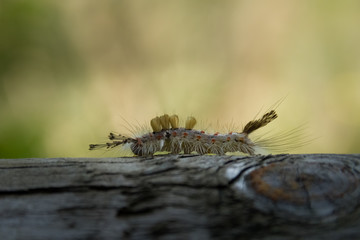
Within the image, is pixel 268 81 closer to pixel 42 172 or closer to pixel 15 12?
pixel 15 12

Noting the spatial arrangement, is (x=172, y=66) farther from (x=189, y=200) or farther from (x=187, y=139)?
(x=189, y=200)

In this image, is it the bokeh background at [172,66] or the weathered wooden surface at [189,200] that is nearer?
the weathered wooden surface at [189,200]

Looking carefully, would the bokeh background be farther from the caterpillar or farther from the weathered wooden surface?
the weathered wooden surface

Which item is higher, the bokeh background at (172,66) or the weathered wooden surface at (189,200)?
the bokeh background at (172,66)

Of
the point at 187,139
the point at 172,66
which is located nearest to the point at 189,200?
the point at 187,139

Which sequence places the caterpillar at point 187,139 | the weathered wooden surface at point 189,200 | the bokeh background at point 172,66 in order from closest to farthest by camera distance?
the weathered wooden surface at point 189,200 → the caterpillar at point 187,139 → the bokeh background at point 172,66

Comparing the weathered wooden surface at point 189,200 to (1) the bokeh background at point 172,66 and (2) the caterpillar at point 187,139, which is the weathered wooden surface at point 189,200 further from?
(1) the bokeh background at point 172,66

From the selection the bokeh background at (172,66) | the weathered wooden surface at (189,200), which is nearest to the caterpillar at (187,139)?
the bokeh background at (172,66)
